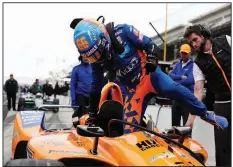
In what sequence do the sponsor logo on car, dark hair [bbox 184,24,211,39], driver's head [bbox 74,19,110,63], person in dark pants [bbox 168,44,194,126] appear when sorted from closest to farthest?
1. the sponsor logo on car
2. driver's head [bbox 74,19,110,63]
3. dark hair [bbox 184,24,211,39]
4. person in dark pants [bbox 168,44,194,126]

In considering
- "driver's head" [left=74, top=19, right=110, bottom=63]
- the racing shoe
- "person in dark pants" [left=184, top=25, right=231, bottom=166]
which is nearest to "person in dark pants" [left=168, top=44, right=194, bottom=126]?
"person in dark pants" [left=184, top=25, right=231, bottom=166]

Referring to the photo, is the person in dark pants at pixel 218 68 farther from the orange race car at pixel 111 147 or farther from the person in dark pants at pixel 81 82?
the person in dark pants at pixel 81 82

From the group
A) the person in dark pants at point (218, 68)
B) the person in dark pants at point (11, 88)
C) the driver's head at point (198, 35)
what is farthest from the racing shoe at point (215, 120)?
the person in dark pants at point (11, 88)

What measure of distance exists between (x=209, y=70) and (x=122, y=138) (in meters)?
1.45

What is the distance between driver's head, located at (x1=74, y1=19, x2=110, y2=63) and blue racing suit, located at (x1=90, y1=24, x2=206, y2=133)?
1.09 ft

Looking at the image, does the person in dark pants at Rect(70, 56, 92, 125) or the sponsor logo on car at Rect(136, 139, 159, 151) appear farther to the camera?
the person in dark pants at Rect(70, 56, 92, 125)

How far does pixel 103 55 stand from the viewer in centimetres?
306

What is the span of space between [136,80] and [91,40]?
64 centimetres

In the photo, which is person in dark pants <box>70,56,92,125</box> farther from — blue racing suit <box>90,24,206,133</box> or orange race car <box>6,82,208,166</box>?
orange race car <box>6,82,208,166</box>

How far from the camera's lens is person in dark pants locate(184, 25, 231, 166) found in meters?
3.49

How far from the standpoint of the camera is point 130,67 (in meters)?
3.32

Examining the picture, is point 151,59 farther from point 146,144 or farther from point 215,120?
point 146,144

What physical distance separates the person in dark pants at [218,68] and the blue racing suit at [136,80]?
49 centimetres

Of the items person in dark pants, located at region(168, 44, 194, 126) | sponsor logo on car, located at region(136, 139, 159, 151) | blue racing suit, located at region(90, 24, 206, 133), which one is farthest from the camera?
person in dark pants, located at region(168, 44, 194, 126)
